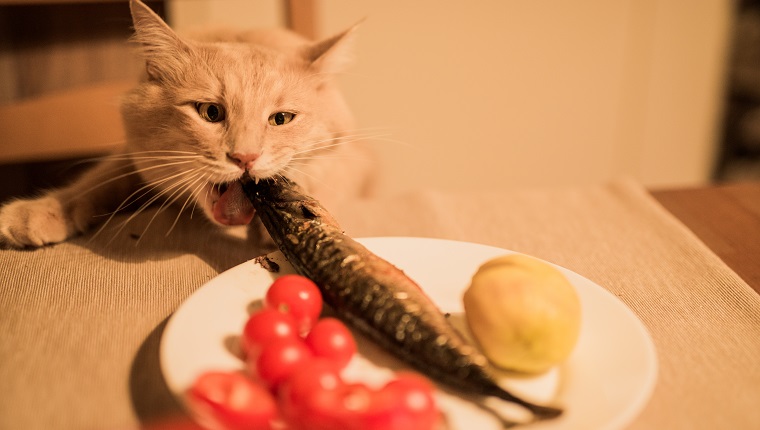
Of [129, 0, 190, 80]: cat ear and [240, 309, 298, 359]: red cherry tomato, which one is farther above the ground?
[129, 0, 190, 80]: cat ear

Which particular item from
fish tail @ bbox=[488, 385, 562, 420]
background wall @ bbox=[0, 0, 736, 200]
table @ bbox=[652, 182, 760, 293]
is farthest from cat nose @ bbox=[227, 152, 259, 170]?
background wall @ bbox=[0, 0, 736, 200]

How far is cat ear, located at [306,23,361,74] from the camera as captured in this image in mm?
1230

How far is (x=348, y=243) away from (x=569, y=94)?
2.11 metres

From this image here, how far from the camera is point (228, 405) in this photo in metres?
0.63

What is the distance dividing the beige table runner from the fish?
0.62 feet

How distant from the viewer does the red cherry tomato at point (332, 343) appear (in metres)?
0.75

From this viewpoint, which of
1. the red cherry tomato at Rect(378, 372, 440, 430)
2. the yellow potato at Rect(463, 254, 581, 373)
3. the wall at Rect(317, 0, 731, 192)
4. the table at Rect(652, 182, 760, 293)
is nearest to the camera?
the red cherry tomato at Rect(378, 372, 440, 430)

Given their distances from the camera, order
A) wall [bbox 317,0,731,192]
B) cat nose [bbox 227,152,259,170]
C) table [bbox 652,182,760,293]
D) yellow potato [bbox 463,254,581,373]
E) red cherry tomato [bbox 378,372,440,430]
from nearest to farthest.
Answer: red cherry tomato [bbox 378,372,440,430]
yellow potato [bbox 463,254,581,373]
cat nose [bbox 227,152,259,170]
table [bbox 652,182,760,293]
wall [bbox 317,0,731,192]

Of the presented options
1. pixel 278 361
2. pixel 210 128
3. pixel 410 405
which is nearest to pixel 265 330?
pixel 278 361

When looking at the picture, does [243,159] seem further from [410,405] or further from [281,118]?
[410,405]

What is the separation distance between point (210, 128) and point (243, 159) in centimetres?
11

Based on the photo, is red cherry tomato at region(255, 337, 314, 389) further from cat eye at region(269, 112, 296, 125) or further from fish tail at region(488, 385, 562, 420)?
Answer: cat eye at region(269, 112, 296, 125)

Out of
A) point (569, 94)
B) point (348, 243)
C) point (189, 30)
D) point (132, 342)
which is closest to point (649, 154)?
point (569, 94)

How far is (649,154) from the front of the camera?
2.96m
